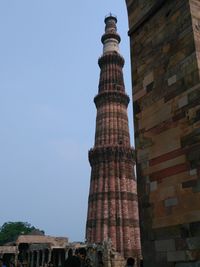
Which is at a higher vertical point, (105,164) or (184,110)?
(105,164)

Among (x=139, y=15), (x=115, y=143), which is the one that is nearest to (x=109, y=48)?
(x=115, y=143)

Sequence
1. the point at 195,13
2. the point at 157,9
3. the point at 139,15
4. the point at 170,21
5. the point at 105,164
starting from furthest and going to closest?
Answer: the point at 105,164
the point at 139,15
the point at 157,9
the point at 170,21
the point at 195,13

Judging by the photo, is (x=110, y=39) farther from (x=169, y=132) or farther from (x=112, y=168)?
(x=169, y=132)

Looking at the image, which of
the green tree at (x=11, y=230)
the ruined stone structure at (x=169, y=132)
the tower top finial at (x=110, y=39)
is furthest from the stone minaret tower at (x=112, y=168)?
the green tree at (x=11, y=230)

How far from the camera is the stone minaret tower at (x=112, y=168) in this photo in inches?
1215

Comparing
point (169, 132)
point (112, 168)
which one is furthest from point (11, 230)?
point (169, 132)

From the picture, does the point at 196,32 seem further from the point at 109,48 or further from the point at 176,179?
the point at 109,48

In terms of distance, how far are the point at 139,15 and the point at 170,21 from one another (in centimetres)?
113

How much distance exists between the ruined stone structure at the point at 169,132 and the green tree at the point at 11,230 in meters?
55.1

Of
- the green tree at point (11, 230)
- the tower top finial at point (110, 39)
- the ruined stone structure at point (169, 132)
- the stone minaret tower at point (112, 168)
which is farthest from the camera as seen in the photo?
the green tree at point (11, 230)

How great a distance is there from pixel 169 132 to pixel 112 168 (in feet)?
94.2

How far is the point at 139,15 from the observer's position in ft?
22.4

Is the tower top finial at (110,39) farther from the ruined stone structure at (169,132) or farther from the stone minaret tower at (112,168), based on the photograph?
the ruined stone structure at (169,132)

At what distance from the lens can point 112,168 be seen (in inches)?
1332
